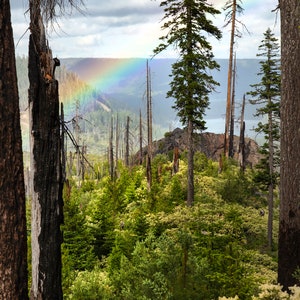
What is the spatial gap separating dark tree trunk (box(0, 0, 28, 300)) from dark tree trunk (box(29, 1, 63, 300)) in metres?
0.91

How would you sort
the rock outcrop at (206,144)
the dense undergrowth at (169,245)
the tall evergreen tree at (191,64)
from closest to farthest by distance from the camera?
the dense undergrowth at (169,245)
the tall evergreen tree at (191,64)
the rock outcrop at (206,144)

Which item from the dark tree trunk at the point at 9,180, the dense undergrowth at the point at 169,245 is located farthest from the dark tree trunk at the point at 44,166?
the dense undergrowth at the point at 169,245

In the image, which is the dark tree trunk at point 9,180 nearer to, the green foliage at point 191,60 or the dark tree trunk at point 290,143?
the dark tree trunk at point 290,143

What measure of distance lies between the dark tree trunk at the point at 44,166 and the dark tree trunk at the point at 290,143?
353cm

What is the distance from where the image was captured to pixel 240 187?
2041 centimetres

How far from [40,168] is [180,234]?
10.3ft

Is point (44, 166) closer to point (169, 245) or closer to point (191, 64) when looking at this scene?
point (169, 245)

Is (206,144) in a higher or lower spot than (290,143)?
lower

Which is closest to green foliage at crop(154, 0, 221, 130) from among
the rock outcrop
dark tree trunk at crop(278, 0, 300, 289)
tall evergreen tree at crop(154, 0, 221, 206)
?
tall evergreen tree at crop(154, 0, 221, 206)

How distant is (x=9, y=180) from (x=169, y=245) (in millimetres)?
4023

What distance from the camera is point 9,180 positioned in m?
3.22

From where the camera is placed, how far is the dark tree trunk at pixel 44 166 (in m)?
4.23

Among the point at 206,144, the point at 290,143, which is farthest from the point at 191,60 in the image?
the point at 206,144

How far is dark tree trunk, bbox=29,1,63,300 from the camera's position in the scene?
166 inches
